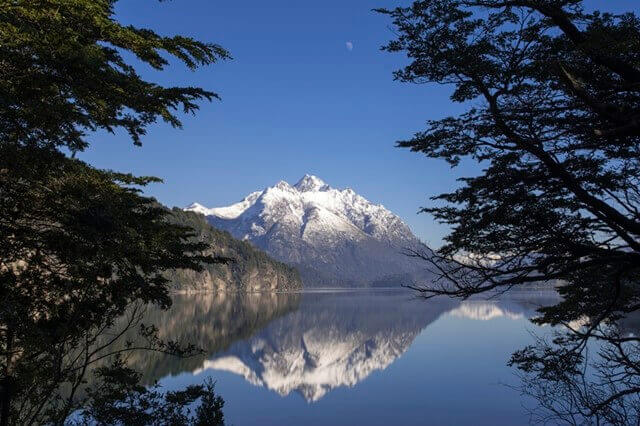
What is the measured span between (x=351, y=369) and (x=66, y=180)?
52675mm

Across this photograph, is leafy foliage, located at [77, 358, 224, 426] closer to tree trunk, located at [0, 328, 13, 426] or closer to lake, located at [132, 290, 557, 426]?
tree trunk, located at [0, 328, 13, 426]

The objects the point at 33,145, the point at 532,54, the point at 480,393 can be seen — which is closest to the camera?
the point at 33,145

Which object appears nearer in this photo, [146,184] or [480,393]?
[146,184]

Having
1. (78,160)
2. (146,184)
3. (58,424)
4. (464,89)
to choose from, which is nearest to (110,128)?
(78,160)

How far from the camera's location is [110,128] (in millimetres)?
9750

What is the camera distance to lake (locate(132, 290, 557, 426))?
33.7 metres

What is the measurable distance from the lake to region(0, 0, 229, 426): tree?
22.7ft

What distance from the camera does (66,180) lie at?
868cm

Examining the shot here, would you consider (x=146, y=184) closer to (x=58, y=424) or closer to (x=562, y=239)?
(x=58, y=424)

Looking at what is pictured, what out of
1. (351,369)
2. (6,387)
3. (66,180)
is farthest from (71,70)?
(351,369)

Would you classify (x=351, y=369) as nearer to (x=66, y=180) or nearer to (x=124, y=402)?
(x=124, y=402)

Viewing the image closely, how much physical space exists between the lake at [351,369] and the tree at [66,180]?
22.7 ft

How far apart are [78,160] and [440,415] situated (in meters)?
29.7

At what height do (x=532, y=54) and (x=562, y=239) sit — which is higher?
(x=532, y=54)
